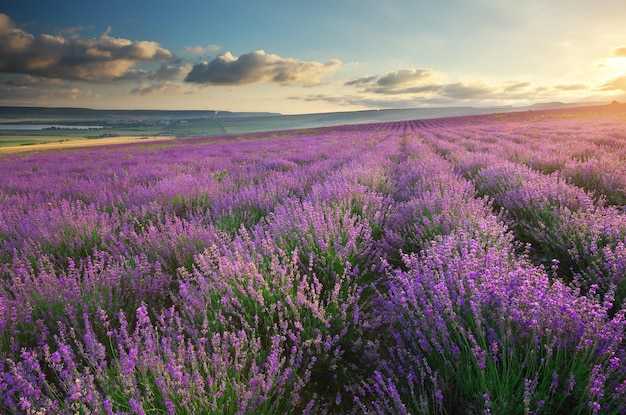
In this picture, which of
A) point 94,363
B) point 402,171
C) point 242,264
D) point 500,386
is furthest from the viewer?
point 402,171

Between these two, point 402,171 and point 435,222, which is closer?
point 435,222

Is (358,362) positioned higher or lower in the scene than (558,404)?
lower

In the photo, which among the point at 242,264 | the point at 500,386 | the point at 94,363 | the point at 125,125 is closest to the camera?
the point at 500,386

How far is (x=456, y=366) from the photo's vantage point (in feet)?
4.85

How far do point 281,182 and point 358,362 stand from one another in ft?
13.4

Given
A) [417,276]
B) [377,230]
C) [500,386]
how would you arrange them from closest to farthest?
[500,386]
[417,276]
[377,230]

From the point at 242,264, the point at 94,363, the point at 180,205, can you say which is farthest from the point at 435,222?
the point at 180,205

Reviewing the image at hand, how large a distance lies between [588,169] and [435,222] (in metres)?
3.26

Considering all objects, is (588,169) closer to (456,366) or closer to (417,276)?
(417,276)

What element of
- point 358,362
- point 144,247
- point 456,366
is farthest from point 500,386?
point 144,247

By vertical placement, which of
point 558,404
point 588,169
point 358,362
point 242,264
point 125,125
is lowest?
point 358,362

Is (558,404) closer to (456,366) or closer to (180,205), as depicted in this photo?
(456,366)

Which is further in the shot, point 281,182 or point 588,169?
point 281,182

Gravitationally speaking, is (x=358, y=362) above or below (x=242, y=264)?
below
